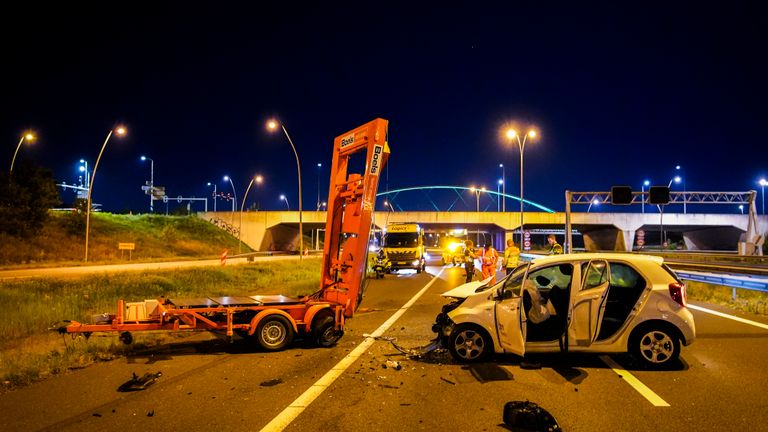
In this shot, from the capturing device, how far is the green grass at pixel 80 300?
8.38m

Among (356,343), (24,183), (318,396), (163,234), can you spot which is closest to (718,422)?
(318,396)

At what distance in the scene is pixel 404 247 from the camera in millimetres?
32469

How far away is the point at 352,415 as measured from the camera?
5.61m

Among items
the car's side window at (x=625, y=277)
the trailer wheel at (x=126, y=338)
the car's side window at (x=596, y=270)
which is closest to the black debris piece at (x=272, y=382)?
the trailer wheel at (x=126, y=338)

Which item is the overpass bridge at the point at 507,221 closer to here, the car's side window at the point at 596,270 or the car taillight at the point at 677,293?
the car's side window at the point at 596,270

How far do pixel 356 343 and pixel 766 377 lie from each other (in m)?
5.84

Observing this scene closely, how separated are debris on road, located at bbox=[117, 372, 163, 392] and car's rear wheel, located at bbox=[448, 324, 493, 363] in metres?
3.92

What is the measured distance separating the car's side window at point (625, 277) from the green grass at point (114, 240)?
37891 mm

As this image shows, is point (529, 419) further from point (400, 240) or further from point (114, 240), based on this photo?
point (114, 240)

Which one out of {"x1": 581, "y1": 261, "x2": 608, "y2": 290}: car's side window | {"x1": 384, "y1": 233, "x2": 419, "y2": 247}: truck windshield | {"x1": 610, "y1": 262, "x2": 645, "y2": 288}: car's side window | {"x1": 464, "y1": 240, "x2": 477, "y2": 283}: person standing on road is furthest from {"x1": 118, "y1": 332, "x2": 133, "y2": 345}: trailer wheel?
{"x1": 384, "y1": 233, "x2": 419, "y2": 247}: truck windshield

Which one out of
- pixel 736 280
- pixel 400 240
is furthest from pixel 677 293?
pixel 400 240

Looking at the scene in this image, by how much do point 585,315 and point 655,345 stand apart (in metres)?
1.10

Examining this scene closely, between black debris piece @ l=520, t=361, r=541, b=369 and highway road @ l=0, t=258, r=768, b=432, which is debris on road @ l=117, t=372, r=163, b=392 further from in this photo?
black debris piece @ l=520, t=361, r=541, b=369

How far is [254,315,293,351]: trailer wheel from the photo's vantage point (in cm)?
890
